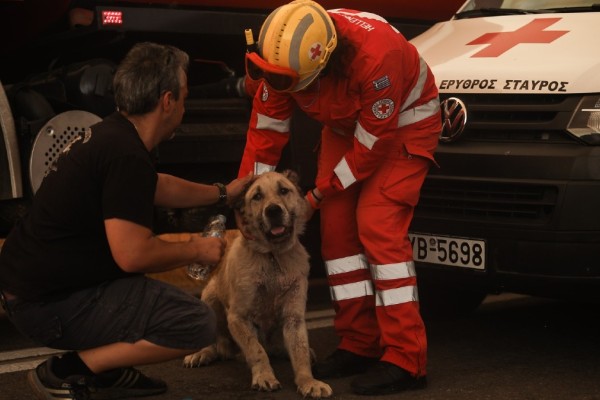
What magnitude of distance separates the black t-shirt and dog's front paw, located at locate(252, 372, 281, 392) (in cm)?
82

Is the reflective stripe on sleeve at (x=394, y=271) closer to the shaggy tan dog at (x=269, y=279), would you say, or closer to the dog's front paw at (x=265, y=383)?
Result: the shaggy tan dog at (x=269, y=279)

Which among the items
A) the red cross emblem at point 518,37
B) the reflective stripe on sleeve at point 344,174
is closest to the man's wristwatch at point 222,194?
the reflective stripe on sleeve at point 344,174

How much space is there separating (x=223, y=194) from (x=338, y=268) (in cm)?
61

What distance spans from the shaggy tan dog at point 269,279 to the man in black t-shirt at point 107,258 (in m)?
0.53

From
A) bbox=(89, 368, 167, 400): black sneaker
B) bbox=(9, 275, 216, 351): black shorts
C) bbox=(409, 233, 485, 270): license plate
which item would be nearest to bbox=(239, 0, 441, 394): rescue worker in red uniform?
bbox=(409, 233, 485, 270): license plate

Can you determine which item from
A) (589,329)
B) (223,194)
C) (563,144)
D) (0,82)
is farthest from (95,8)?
(589,329)

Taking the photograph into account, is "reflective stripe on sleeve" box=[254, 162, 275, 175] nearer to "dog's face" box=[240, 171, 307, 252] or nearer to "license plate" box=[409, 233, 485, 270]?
"dog's face" box=[240, 171, 307, 252]

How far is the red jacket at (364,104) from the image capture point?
457 cm

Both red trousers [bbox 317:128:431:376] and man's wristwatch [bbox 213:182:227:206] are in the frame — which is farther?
man's wristwatch [bbox 213:182:227:206]

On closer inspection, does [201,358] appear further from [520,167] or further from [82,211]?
[520,167]

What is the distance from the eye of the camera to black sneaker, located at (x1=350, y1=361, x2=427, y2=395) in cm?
464

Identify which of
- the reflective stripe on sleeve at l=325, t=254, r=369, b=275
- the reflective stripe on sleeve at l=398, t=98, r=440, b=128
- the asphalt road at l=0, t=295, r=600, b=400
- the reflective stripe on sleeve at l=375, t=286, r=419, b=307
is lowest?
the asphalt road at l=0, t=295, r=600, b=400

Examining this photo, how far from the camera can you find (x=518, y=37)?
532 centimetres

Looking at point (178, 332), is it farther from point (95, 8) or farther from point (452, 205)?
point (95, 8)
